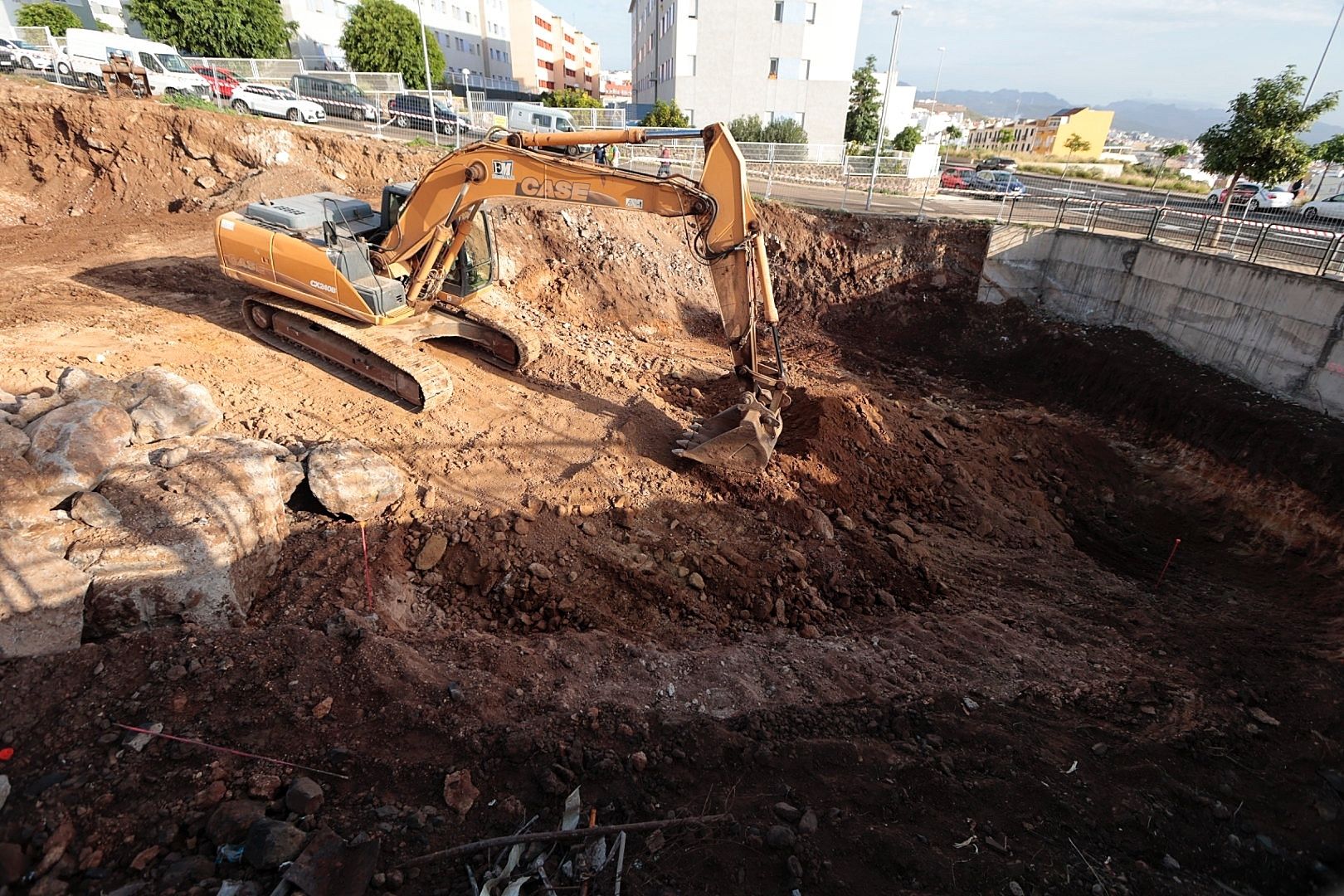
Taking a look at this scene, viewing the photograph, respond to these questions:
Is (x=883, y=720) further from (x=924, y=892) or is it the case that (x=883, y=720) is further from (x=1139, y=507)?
(x=1139, y=507)

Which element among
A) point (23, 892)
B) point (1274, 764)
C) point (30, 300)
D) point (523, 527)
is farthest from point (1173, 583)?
point (30, 300)

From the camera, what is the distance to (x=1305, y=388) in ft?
31.3

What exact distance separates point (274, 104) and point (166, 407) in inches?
698

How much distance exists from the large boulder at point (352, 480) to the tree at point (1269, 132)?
1593cm

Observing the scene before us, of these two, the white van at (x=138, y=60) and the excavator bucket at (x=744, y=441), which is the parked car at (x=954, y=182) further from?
the white van at (x=138, y=60)

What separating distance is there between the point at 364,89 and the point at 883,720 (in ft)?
72.6

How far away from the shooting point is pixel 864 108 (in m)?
37.3

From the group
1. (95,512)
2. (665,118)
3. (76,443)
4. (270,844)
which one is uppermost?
(665,118)

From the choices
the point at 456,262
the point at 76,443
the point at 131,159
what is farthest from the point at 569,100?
the point at 76,443

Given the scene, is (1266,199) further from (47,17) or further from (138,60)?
(47,17)

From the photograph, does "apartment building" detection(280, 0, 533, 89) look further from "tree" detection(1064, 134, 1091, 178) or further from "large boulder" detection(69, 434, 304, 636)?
"tree" detection(1064, 134, 1091, 178)

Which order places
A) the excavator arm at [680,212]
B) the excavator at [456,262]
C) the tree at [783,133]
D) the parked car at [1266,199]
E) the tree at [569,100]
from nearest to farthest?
the excavator arm at [680,212] < the excavator at [456,262] < the parked car at [1266,199] < the tree at [783,133] < the tree at [569,100]

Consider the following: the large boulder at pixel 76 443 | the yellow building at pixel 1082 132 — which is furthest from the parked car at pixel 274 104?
the yellow building at pixel 1082 132

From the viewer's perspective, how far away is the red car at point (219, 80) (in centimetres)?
1950
